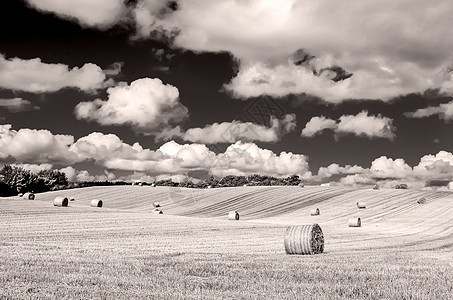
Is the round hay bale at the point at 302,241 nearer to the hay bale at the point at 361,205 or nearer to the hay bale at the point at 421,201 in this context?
the hay bale at the point at 361,205

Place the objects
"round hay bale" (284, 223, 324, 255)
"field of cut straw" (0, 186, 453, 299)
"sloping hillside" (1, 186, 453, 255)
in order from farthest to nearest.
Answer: "sloping hillside" (1, 186, 453, 255) → "round hay bale" (284, 223, 324, 255) → "field of cut straw" (0, 186, 453, 299)

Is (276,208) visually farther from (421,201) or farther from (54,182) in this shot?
(54,182)

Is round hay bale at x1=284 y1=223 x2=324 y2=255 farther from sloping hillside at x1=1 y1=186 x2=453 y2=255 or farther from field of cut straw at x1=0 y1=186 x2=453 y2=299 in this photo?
sloping hillside at x1=1 y1=186 x2=453 y2=255

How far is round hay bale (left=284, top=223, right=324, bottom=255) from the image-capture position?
20656 millimetres

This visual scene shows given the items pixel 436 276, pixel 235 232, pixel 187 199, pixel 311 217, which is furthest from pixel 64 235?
pixel 187 199

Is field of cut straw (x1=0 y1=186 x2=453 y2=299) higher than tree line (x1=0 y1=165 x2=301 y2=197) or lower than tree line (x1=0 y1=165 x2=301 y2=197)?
lower

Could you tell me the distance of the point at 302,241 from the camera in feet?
68.0

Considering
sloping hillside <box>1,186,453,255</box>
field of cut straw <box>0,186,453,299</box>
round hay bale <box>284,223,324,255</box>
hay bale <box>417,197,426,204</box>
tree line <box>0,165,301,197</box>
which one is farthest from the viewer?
tree line <box>0,165,301,197</box>

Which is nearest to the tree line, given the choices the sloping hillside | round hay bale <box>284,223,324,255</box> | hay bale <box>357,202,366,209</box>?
the sloping hillside

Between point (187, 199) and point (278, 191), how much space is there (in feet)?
44.9

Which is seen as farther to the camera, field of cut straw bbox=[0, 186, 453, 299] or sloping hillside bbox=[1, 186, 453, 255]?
sloping hillside bbox=[1, 186, 453, 255]

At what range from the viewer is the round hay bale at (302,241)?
2066 cm

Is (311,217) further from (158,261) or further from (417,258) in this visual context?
(158,261)

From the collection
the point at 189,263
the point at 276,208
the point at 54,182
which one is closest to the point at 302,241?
the point at 189,263
